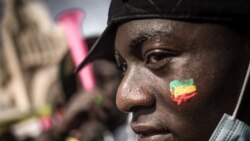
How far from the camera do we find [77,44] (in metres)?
5.43

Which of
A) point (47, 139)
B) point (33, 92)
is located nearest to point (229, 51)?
point (47, 139)

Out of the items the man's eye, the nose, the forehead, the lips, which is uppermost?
the forehead

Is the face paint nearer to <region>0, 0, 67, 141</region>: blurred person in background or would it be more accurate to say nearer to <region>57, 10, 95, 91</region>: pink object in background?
<region>57, 10, 95, 91</region>: pink object in background

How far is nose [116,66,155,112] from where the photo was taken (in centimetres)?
222

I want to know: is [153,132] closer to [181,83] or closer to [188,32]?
[181,83]

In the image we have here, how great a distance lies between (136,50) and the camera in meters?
2.28

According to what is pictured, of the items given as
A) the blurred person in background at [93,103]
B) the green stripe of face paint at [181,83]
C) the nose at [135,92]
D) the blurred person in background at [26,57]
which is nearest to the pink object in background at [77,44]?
the blurred person in background at [93,103]

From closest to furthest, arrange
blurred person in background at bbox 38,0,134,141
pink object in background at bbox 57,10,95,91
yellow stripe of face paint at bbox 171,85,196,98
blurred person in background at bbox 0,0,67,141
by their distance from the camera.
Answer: yellow stripe of face paint at bbox 171,85,196,98
blurred person in background at bbox 38,0,134,141
pink object in background at bbox 57,10,95,91
blurred person in background at bbox 0,0,67,141

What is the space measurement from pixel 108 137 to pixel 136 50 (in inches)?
80.2

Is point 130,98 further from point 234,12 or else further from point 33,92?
point 33,92

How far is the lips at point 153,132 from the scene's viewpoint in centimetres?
220

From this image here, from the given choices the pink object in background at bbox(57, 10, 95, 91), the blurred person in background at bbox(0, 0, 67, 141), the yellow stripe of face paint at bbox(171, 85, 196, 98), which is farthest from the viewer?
the blurred person in background at bbox(0, 0, 67, 141)

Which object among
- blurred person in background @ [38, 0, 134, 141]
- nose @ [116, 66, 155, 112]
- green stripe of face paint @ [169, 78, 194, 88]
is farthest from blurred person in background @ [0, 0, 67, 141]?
green stripe of face paint @ [169, 78, 194, 88]

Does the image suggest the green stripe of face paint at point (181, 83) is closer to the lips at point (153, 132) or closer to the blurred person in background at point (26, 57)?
the lips at point (153, 132)
